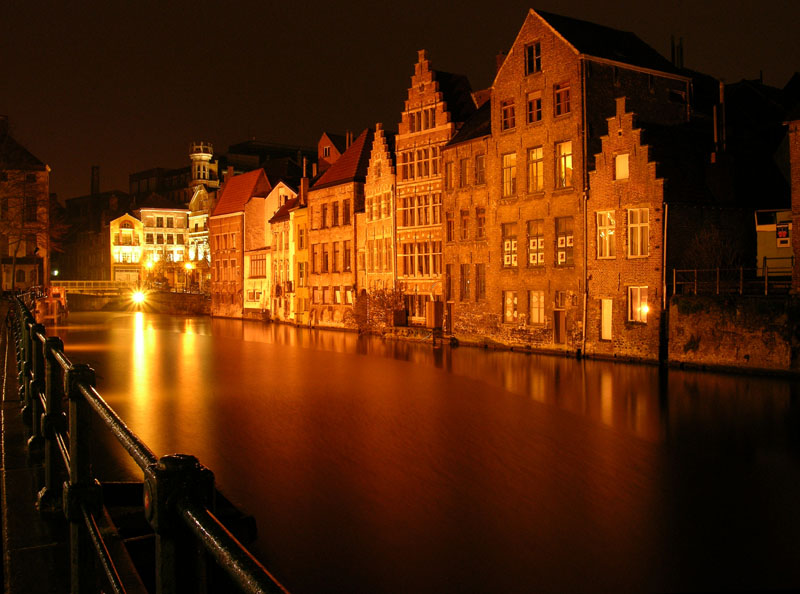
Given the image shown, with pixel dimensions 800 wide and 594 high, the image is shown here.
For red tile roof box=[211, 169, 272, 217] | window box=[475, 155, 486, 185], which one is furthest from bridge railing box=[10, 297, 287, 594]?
red tile roof box=[211, 169, 272, 217]

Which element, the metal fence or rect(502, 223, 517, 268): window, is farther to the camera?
rect(502, 223, 517, 268): window

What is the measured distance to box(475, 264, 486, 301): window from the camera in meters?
40.7

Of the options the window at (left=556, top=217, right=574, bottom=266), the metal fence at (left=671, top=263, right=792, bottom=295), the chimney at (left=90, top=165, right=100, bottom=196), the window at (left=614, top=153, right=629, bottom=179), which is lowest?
the metal fence at (left=671, top=263, right=792, bottom=295)

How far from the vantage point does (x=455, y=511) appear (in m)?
12.6

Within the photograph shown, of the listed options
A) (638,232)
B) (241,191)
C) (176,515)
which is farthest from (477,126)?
(176,515)

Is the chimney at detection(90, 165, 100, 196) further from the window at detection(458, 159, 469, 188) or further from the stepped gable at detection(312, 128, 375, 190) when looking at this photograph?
the window at detection(458, 159, 469, 188)

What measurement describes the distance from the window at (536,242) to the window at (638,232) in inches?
213

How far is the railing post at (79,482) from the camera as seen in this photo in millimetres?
3633

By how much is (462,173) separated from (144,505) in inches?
1598

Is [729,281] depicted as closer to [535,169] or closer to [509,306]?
[535,169]

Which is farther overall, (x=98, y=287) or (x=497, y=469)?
(x=98, y=287)

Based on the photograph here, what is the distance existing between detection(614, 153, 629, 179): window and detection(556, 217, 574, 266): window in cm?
340

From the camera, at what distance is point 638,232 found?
104ft

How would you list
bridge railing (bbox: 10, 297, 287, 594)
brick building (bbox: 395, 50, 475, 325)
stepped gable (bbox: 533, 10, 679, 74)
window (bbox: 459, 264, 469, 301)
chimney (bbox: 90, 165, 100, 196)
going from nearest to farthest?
bridge railing (bbox: 10, 297, 287, 594) → stepped gable (bbox: 533, 10, 679, 74) → window (bbox: 459, 264, 469, 301) → brick building (bbox: 395, 50, 475, 325) → chimney (bbox: 90, 165, 100, 196)
